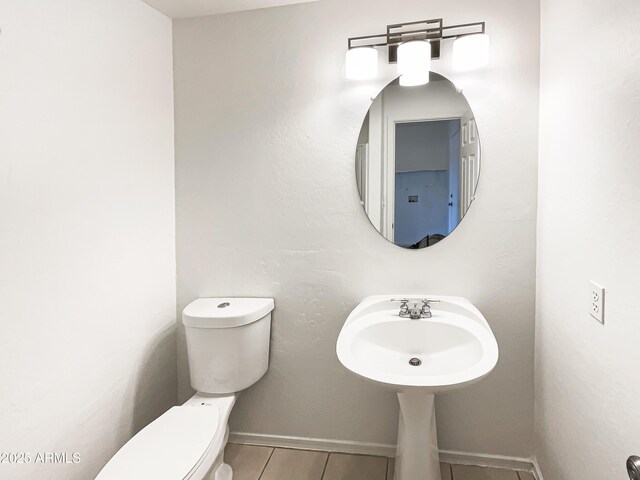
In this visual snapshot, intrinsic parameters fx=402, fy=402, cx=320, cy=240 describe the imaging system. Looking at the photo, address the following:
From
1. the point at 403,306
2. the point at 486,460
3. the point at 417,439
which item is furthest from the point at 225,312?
the point at 486,460

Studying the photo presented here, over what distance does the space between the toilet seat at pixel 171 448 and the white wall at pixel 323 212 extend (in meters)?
0.52

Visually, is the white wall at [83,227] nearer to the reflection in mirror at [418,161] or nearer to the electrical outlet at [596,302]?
the reflection in mirror at [418,161]

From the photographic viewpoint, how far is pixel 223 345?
1.78 metres

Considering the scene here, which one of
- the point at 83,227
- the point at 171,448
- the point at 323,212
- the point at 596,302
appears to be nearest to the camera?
the point at 596,302

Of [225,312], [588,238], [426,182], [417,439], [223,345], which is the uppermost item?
A: [426,182]

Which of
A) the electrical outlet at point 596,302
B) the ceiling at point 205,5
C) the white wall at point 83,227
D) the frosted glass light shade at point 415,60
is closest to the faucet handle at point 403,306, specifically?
the electrical outlet at point 596,302

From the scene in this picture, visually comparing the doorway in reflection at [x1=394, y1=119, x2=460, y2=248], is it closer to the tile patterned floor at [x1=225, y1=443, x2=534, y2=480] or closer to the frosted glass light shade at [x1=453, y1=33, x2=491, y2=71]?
the frosted glass light shade at [x1=453, y1=33, x2=491, y2=71]

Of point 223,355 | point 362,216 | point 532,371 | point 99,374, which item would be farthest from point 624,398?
point 99,374

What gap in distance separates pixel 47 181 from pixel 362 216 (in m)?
1.24

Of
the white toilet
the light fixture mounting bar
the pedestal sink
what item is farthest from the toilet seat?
the light fixture mounting bar

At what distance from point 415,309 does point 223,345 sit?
851 mm

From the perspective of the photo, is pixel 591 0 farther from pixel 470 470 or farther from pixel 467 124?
pixel 470 470

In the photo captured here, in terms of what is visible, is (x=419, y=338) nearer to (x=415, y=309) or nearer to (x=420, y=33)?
(x=415, y=309)

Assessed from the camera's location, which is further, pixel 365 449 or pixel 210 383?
pixel 365 449
